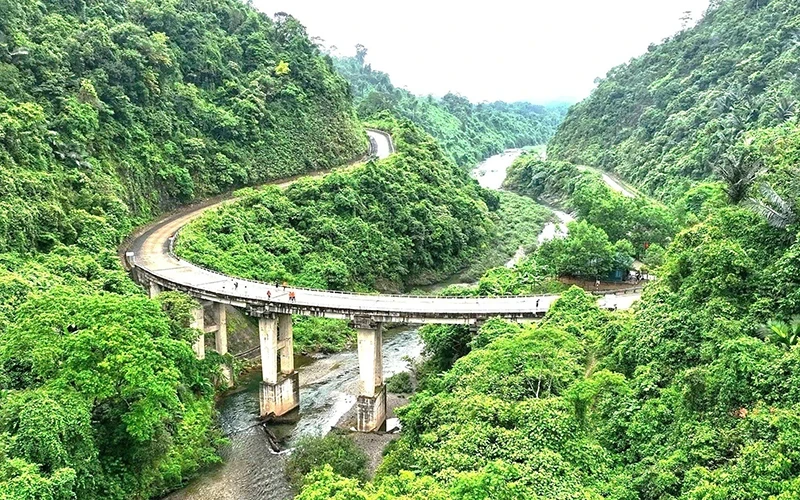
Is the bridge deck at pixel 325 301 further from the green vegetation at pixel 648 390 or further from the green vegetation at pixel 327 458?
the green vegetation at pixel 327 458

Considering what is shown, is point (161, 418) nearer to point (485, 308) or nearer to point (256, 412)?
point (256, 412)

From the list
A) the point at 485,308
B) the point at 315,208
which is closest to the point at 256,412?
the point at 485,308

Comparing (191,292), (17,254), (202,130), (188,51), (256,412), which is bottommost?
(256,412)

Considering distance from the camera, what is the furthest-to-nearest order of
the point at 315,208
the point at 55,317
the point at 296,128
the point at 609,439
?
Answer: the point at 296,128 → the point at 315,208 → the point at 55,317 → the point at 609,439

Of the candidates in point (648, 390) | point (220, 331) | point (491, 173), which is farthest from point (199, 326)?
point (491, 173)

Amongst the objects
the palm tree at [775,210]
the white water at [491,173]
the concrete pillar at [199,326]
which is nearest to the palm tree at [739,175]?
the palm tree at [775,210]

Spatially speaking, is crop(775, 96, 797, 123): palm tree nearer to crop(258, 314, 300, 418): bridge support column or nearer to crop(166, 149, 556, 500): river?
crop(166, 149, 556, 500): river
